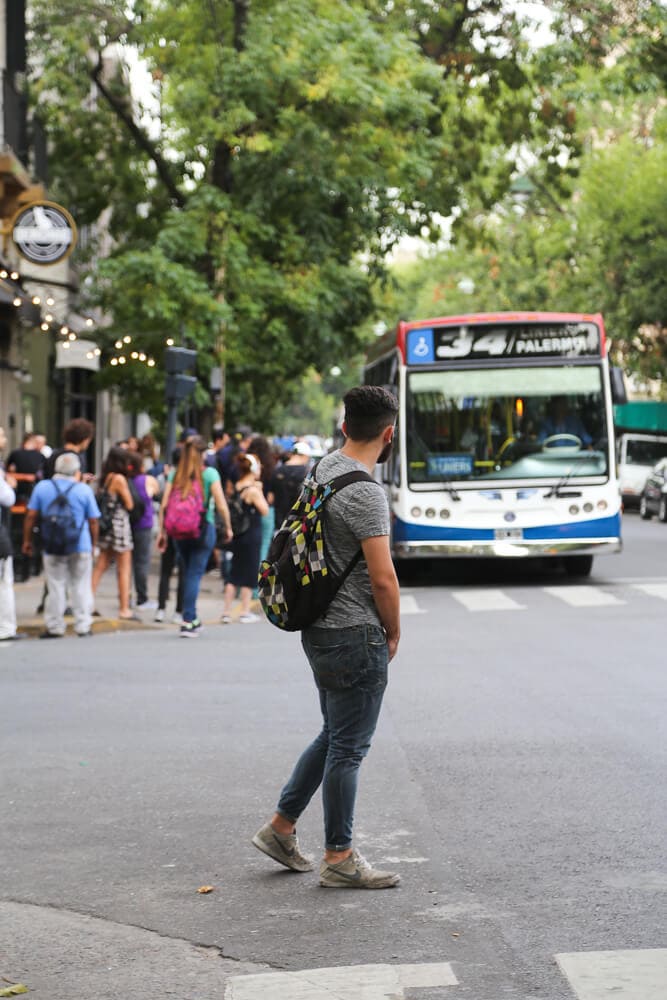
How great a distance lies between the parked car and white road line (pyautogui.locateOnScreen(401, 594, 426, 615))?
895 inches

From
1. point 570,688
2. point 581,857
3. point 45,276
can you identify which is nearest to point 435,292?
point 45,276

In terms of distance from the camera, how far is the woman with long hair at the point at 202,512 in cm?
1484

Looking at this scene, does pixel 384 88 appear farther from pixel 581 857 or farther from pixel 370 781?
pixel 581 857

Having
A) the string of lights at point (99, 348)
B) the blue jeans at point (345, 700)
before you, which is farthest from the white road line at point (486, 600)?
the blue jeans at point (345, 700)

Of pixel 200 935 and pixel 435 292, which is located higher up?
pixel 435 292

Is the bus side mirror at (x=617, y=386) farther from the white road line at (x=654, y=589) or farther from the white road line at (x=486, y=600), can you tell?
the white road line at (x=486, y=600)

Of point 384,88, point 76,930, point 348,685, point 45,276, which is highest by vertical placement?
point 384,88

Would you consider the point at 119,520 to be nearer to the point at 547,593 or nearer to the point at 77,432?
the point at 77,432

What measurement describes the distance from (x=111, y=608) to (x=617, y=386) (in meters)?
6.58

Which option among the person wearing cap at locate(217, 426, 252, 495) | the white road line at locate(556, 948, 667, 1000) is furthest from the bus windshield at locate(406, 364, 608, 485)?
the white road line at locate(556, 948, 667, 1000)

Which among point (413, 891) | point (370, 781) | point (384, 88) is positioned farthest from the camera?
point (384, 88)

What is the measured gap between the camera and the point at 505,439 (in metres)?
20.5

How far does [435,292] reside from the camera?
72.6m

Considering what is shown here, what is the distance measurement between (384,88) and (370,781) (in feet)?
56.9
